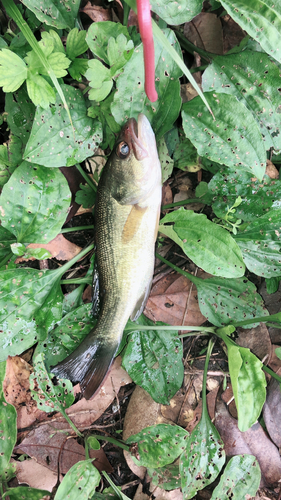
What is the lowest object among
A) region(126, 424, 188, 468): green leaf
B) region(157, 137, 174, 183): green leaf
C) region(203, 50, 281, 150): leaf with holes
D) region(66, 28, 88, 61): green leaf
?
region(126, 424, 188, 468): green leaf

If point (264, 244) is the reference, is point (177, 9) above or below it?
above

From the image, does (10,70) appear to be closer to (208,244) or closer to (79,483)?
(208,244)

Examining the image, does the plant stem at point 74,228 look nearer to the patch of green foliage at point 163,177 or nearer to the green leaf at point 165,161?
the patch of green foliage at point 163,177

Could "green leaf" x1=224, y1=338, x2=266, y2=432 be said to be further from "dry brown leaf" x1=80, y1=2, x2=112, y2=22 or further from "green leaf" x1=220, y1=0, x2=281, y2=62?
"dry brown leaf" x1=80, y1=2, x2=112, y2=22

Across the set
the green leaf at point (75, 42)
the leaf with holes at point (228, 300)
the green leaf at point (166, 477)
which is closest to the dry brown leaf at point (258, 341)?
the leaf with holes at point (228, 300)

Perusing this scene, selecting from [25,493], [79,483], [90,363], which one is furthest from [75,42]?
[25,493]

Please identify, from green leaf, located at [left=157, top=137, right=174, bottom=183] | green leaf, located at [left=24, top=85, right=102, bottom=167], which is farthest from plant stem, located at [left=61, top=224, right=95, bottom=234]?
green leaf, located at [left=157, top=137, right=174, bottom=183]

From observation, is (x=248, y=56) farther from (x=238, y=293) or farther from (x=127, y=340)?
(x=127, y=340)
